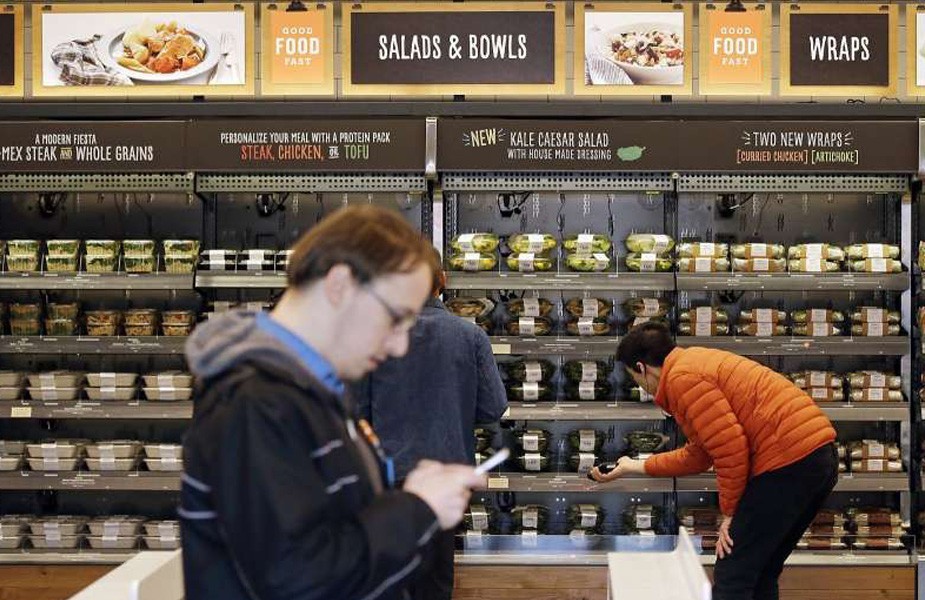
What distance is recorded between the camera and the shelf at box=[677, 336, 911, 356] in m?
5.05

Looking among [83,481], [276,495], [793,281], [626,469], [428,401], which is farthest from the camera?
[83,481]

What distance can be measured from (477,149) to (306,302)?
3562 millimetres

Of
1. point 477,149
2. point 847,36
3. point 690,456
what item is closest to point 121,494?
point 477,149

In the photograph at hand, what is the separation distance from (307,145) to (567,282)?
1.36 m

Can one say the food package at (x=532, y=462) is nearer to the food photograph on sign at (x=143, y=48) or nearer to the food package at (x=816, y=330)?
the food package at (x=816, y=330)

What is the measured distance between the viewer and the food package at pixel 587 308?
5.31 metres

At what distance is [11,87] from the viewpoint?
5.42 meters

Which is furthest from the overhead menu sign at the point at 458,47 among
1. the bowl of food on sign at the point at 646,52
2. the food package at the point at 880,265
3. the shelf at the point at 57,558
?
the shelf at the point at 57,558

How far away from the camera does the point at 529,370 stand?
17.3 feet

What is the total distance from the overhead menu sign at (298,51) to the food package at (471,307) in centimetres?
121

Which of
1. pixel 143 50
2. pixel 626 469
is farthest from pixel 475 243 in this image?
pixel 143 50

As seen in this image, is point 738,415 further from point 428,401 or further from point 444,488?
point 444,488

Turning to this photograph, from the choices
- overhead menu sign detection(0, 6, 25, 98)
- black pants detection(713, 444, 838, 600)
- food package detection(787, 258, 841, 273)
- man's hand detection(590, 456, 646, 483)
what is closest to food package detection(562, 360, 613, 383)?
food package detection(787, 258, 841, 273)

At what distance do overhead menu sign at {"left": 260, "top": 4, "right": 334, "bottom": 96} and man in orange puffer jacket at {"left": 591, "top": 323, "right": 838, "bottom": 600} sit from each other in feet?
7.80
